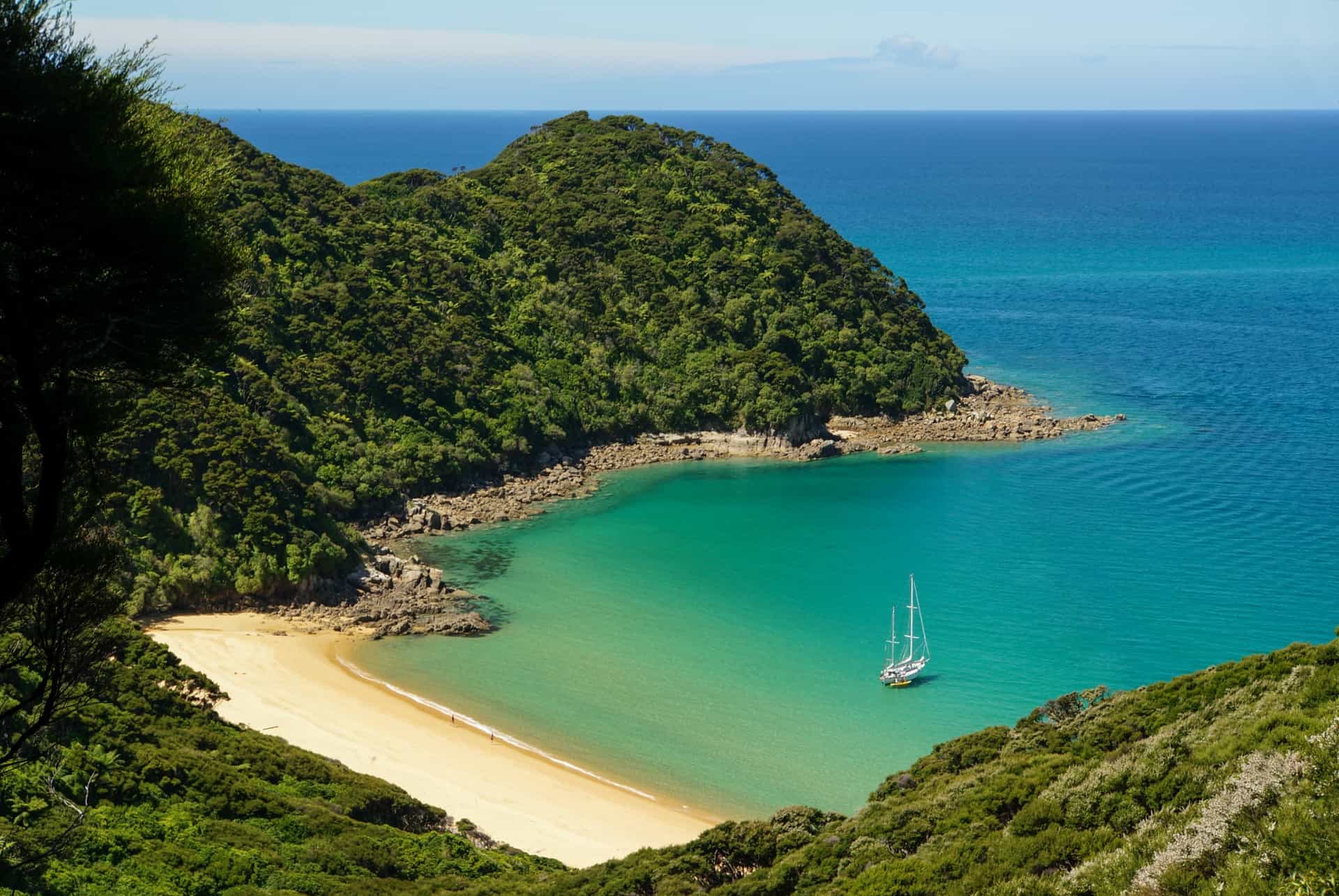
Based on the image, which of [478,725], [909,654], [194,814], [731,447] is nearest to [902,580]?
[909,654]

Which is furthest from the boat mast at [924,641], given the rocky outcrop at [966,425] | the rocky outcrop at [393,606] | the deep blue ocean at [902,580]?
the rocky outcrop at [966,425]

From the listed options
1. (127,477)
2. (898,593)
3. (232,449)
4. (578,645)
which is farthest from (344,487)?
(898,593)

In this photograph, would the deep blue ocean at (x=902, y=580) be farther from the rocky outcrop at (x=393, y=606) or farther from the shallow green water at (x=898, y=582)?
the rocky outcrop at (x=393, y=606)

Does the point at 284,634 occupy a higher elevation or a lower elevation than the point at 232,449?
lower

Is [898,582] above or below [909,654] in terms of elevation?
above

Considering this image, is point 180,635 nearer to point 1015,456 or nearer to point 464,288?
point 464,288

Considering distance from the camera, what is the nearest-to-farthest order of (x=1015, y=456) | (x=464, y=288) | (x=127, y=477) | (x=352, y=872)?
1. (x=352, y=872)
2. (x=127, y=477)
3. (x=1015, y=456)
4. (x=464, y=288)

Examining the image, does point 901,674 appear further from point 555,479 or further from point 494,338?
point 494,338
